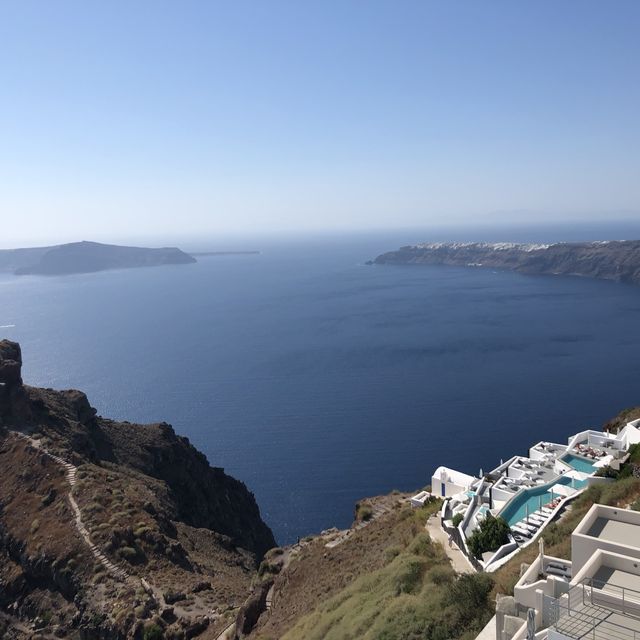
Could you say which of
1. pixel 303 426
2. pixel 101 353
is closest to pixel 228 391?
pixel 303 426

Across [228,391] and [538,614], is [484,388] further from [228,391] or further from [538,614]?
[538,614]

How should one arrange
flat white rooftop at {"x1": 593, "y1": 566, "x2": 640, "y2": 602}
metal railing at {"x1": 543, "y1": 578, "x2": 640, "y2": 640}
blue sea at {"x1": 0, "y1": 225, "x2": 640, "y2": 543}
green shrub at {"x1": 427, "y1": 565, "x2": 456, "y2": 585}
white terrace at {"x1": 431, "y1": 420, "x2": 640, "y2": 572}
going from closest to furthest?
metal railing at {"x1": 543, "y1": 578, "x2": 640, "y2": 640} < flat white rooftop at {"x1": 593, "y1": 566, "x2": 640, "y2": 602} < green shrub at {"x1": 427, "y1": 565, "x2": 456, "y2": 585} < white terrace at {"x1": 431, "y1": 420, "x2": 640, "y2": 572} < blue sea at {"x1": 0, "y1": 225, "x2": 640, "y2": 543}

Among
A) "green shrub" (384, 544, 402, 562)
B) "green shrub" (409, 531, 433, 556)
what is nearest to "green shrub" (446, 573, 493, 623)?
"green shrub" (409, 531, 433, 556)

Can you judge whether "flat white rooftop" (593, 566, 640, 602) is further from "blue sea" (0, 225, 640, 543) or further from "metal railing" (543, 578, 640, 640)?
"blue sea" (0, 225, 640, 543)

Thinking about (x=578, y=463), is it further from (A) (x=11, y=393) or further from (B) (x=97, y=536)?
(A) (x=11, y=393)

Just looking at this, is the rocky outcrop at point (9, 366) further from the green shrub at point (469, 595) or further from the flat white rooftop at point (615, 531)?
the flat white rooftop at point (615, 531)

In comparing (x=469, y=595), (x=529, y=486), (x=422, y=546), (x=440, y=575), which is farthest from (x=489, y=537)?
(x=529, y=486)
